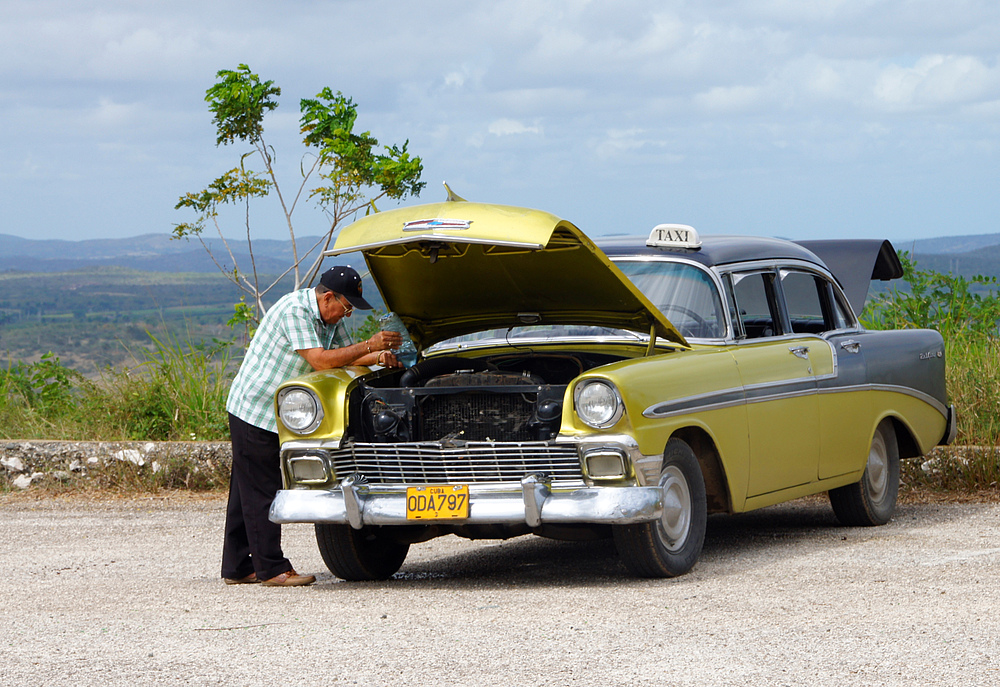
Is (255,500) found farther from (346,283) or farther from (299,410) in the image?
(346,283)

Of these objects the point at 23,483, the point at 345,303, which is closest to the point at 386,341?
the point at 345,303

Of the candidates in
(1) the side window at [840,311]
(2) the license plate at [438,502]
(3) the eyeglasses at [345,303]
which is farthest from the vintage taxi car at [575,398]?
(3) the eyeglasses at [345,303]

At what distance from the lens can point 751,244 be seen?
25.7ft

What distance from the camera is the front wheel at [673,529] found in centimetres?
624

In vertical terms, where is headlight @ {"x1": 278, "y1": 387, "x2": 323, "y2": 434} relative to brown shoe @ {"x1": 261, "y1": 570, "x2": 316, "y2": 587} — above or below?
above

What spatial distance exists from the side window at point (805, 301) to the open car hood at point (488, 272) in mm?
1323

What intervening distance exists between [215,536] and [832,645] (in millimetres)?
5328

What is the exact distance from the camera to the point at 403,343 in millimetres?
7566

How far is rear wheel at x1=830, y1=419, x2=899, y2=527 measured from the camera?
819 cm

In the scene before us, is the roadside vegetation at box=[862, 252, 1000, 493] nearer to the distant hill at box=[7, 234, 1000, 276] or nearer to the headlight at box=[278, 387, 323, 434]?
the distant hill at box=[7, 234, 1000, 276]

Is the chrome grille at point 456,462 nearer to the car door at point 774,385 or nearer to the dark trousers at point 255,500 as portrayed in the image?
the dark trousers at point 255,500

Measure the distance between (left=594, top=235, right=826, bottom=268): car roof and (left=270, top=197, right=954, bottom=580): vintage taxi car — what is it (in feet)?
0.06

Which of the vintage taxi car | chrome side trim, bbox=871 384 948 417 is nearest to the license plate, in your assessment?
the vintage taxi car

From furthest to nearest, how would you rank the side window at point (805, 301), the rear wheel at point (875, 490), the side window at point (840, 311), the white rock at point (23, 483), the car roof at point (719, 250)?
the white rock at point (23, 483) → the side window at point (840, 311) → the rear wheel at point (875, 490) → the side window at point (805, 301) → the car roof at point (719, 250)
